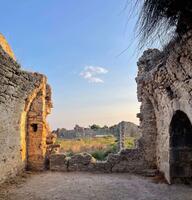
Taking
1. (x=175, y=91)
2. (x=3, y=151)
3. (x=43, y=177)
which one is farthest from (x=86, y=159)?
(x=175, y=91)

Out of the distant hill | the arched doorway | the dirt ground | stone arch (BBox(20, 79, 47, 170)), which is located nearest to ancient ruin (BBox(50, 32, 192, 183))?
the arched doorway

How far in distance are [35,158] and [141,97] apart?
4206mm

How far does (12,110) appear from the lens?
323 inches

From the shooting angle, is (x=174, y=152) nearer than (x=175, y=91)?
No

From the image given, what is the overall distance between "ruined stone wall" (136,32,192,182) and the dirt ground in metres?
0.88

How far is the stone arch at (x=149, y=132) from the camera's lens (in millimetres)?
10172

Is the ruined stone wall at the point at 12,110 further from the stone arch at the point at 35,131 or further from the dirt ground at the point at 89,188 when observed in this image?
the dirt ground at the point at 89,188

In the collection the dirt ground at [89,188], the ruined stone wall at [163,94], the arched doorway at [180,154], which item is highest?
the ruined stone wall at [163,94]

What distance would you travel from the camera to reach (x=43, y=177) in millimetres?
9133

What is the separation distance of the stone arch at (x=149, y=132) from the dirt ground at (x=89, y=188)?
1156 millimetres

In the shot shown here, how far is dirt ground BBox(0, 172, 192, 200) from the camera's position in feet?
22.0

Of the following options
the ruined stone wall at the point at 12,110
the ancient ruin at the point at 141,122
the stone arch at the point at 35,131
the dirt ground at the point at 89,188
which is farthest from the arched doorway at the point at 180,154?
the stone arch at the point at 35,131

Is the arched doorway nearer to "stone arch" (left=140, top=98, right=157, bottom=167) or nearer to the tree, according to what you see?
"stone arch" (left=140, top=98, right=157, bottom=167)

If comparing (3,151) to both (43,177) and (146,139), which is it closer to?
(43,177)
